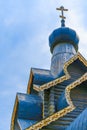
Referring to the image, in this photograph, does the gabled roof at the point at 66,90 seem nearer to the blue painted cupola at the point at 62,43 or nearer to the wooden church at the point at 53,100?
the wooden church at the point at 53,100

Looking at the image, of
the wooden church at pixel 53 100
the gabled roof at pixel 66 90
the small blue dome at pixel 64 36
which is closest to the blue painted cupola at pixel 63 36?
the small blue dome at pixel 64 36

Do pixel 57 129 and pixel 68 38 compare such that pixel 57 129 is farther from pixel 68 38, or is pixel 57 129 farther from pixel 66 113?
pixel 68 38

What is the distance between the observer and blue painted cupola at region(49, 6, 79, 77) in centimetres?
1782

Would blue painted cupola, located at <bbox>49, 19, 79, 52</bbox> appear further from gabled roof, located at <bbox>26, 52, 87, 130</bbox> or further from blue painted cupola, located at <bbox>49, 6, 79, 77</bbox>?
gabled roof, located at <bbox>26, 52, 87, 130</bbox>

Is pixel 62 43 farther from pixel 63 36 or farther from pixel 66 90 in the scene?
pixel 66 90

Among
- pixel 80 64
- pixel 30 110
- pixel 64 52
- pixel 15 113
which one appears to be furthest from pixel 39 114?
pixel 64 52

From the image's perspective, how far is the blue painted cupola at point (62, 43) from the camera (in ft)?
58.5

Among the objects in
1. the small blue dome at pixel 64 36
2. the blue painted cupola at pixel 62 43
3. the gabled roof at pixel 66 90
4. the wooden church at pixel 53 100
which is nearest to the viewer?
the gabled roof at pixel 66 90

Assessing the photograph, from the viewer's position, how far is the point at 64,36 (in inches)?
735

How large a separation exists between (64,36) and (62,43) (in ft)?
1.27

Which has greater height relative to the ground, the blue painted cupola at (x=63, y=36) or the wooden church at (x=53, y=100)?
the blue painted cupola at (x=63, y=36)

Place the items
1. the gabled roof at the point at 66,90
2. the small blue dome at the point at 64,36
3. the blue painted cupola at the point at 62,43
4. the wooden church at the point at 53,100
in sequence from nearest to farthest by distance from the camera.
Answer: the gabled roof at the point at 66,90 → the wooden church at the point at 53,100 → the blue painted cupola at the point at 62,43 → the small blue dome at the point at 64,36

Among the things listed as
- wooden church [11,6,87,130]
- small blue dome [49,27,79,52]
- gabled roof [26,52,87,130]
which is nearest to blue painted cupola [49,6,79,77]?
small blue dome [49,27,79,52]

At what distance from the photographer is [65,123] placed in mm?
12367
